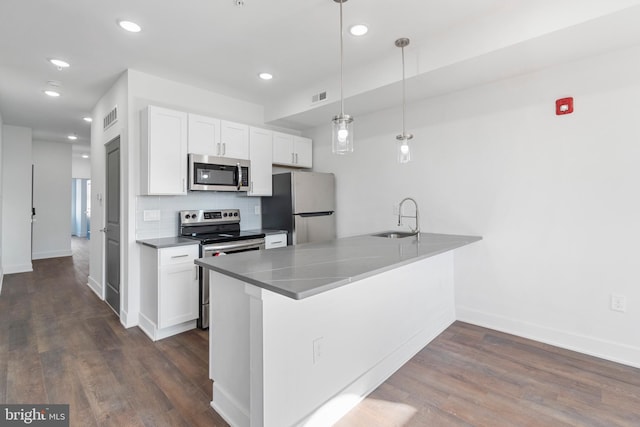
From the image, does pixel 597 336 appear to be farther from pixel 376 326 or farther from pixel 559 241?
pixel 376 326

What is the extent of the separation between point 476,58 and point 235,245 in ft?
8.92

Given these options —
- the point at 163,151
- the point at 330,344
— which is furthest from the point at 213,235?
the point at 330,344

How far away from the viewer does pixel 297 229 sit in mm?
3912

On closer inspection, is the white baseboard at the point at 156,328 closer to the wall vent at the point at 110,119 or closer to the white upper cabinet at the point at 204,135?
the white upper cabinet at the point at 204,135

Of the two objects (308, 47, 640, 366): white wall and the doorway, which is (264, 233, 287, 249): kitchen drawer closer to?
(308, 47, 640, 366): white wall

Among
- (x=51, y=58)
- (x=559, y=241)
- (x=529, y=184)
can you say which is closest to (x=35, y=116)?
(x=51, y=58)

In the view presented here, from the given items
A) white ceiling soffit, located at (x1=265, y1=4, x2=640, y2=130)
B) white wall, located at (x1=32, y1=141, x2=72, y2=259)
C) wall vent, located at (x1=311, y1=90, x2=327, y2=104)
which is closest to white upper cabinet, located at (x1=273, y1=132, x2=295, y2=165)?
white ceiling soffit, located at (x1=265, y1=4, x2=640, y2=130)

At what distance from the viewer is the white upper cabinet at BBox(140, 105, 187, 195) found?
3.04 m

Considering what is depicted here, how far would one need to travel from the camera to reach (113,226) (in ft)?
12.0

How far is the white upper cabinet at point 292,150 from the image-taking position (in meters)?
4.22

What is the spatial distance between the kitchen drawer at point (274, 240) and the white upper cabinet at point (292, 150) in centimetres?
106

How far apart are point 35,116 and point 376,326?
237 inches
